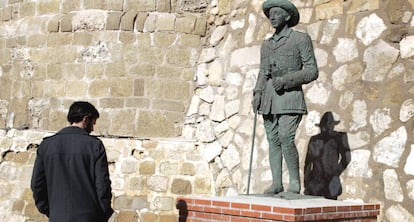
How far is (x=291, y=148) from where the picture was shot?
6609 mm

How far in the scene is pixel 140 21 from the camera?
10.6 m

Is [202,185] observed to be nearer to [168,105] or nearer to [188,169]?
[188,169]

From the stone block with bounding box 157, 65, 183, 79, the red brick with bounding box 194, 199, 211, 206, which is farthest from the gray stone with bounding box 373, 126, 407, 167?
the stone block with bounding box 157, 65, 183, 79

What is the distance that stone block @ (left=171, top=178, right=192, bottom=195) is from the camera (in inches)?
381

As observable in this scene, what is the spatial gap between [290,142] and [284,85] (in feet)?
1.76

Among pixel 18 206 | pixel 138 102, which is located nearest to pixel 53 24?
pixel 138 102

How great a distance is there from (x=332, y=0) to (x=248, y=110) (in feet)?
6.17

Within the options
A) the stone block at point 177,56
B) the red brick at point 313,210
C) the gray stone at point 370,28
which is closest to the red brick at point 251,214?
the red brick at point 313,210

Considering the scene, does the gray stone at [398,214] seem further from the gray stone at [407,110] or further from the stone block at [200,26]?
the stone block at [200,26]

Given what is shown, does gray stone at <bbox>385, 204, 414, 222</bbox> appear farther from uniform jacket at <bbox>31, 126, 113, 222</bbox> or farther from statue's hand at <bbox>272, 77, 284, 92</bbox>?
uniform jacket at <bbox>31, 126, 113, 222</bbox>

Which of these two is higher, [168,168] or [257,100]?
[257,100]

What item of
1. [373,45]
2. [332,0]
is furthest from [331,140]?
[332,0]

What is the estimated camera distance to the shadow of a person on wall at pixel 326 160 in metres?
7.85

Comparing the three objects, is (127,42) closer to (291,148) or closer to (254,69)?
(254,69)
